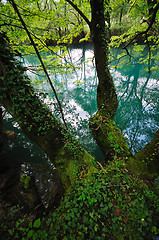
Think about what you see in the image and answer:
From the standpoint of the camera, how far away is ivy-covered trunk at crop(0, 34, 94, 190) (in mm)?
2334

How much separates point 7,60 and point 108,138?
3441 millimetres

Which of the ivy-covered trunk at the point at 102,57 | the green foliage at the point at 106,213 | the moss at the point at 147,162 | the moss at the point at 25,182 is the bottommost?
the moss at the point at 25,182

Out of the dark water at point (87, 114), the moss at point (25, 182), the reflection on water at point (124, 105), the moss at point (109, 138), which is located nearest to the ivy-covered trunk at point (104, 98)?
the moss at point (109, 138)

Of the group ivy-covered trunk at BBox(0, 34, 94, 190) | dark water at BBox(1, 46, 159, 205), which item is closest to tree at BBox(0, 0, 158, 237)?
ivy-covered trunk at BBox(0, 34, 94, 190)

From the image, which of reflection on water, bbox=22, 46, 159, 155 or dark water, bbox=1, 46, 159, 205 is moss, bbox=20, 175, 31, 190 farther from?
reflection on water, bbox=22, 46, 159, 155

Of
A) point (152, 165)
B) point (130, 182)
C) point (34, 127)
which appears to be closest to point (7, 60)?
point (34, 127)

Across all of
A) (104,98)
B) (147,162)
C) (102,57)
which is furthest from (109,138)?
(102,57)

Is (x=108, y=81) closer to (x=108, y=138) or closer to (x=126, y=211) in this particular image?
(x=108, y=138)

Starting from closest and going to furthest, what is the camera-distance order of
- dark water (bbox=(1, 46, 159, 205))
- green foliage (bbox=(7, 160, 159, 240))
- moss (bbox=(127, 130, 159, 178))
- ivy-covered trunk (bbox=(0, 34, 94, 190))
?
green foliage (bbox=(7, 160, 159, 240))
ivy-covered trunk (bbox=(0, 34, 94, 190))
moss (bbox=(127, 130, 159, 178))
dark water (bbox=(1, 46, 159, 205))

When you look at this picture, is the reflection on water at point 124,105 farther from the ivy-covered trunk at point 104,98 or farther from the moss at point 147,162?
the moss at point 147,162

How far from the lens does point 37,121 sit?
274 cm

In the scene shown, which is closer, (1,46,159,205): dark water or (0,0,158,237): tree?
(0,0,158,237): tree

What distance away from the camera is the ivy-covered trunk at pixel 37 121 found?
2.33 metres

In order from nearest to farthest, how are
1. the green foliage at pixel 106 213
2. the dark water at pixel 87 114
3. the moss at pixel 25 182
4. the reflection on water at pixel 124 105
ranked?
the green foliage at pixel 106 213
the moss at pixel 25 182
the dark water at pixel 87 114
the reflection on water at pixel 124 105
